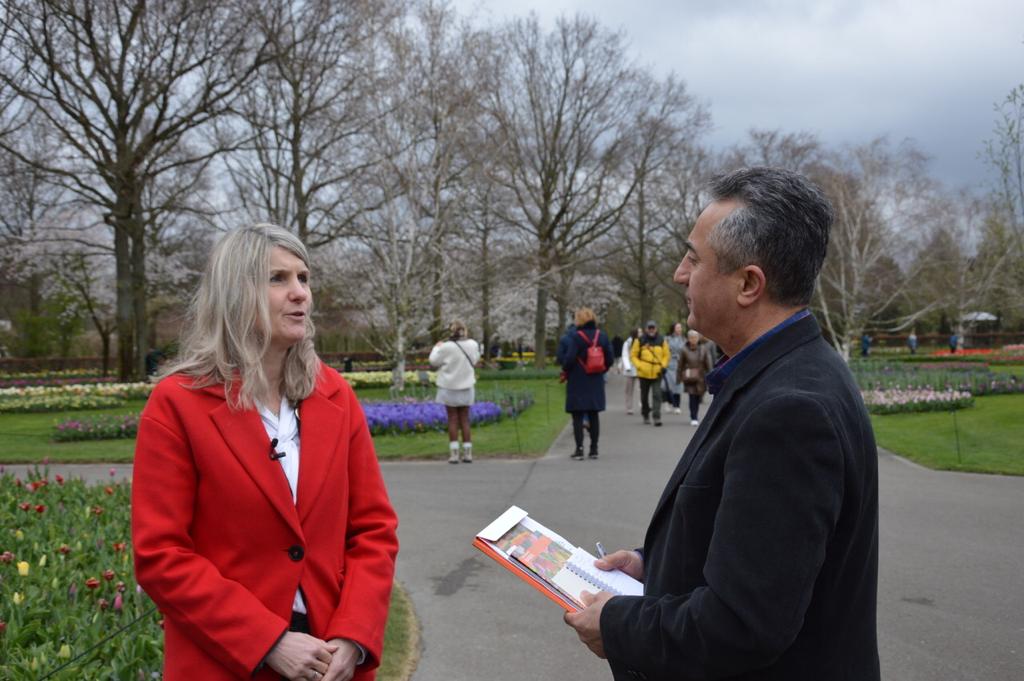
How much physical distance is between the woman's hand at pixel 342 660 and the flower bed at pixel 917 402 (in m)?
15.2

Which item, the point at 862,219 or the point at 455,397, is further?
the point at 862,219

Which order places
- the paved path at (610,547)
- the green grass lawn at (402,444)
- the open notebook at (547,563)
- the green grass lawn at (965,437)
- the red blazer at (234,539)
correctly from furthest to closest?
the green grass lawn at (402,444) < the green grass lawn at (965,437) < the paved path at (610,547) < the red blazer at (234,539) < the open notebook at (547,563)

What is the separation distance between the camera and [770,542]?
150 cm

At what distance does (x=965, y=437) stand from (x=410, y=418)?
8.63 meters

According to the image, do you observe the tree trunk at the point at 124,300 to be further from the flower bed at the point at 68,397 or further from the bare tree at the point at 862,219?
the bare tree at the point at 862,219

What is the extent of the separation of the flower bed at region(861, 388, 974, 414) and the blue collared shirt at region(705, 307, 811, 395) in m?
15.1

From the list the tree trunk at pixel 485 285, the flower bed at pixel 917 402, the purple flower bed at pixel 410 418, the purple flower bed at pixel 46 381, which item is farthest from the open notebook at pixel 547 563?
the purple flower bed at pixel 46 381

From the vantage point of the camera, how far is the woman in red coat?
2125 mm

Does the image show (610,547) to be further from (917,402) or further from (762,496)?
(917,402)

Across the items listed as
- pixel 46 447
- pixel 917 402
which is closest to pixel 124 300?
pixel 46 447

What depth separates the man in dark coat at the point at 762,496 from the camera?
1513 millimetres

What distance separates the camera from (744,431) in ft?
5.16

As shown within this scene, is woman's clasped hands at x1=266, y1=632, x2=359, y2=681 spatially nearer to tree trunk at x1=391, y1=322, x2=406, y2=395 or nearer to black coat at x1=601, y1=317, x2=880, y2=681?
black coat at x1=601, y1=317, x2=880, y2=681

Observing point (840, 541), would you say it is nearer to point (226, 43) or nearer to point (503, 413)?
point (503, 413)
